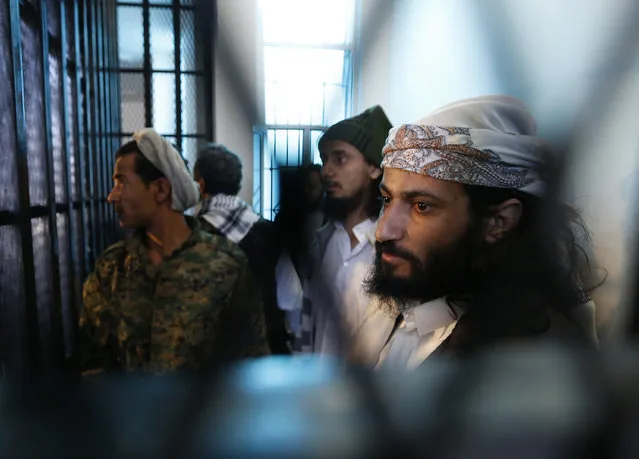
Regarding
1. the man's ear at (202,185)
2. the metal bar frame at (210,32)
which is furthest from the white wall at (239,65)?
the man's ear at (202,185)

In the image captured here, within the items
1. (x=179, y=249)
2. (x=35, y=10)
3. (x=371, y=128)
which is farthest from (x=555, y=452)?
(x=35, y=10)

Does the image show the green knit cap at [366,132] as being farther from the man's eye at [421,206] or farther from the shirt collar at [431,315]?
the shirt collar at [431,315]

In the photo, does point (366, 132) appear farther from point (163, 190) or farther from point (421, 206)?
point (163, 190)

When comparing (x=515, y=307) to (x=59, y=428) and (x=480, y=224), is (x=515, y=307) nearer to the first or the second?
(x=480, y=224)

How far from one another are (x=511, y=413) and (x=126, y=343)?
26.5 inches

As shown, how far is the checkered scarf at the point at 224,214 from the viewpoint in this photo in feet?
3.14

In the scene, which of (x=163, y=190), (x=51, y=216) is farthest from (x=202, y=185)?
(x=51, y=216)

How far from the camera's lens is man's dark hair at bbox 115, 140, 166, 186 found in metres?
0.72

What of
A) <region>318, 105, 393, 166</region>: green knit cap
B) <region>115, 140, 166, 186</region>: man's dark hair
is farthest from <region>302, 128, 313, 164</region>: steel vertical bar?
<region>115, 140, 166, 186</region>: man's dark hair

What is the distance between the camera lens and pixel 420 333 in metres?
0.53

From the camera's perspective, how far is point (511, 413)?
24 cm

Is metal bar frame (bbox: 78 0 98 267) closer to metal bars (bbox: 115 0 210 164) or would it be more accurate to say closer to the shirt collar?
metal bars (bbox: 115 0 210 164)

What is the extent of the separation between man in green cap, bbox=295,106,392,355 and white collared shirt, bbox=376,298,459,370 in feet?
0.19

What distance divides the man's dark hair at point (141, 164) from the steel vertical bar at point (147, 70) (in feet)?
0.96
